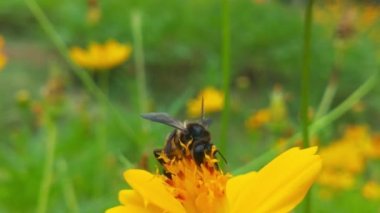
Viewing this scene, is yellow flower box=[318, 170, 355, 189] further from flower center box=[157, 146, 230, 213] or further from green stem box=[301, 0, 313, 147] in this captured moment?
flower center box=[157, 146, 230, 213]

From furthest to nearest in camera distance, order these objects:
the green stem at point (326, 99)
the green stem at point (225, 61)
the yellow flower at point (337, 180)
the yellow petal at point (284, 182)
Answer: the yellow flower at point (337, 180) < the green stem at point (326, 99) < the green stem at point (225, 61) < the yellow petal at point (284, 182)

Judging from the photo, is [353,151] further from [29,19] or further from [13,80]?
[29,19]

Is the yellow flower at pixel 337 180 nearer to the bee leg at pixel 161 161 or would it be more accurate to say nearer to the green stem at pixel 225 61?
the green stem at pixel 225 61

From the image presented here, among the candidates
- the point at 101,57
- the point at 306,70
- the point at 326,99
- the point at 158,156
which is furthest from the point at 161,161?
the point at 101,57

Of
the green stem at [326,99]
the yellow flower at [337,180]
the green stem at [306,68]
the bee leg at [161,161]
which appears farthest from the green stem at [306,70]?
the yellow flower at [337,180]

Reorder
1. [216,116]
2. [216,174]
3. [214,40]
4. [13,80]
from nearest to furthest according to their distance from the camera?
[216,174] → [216,116] → [13,80] → [214,40]

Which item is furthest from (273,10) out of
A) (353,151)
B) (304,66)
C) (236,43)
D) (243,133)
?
(304,66)

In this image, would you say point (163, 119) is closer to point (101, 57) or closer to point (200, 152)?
point (200, 152)
